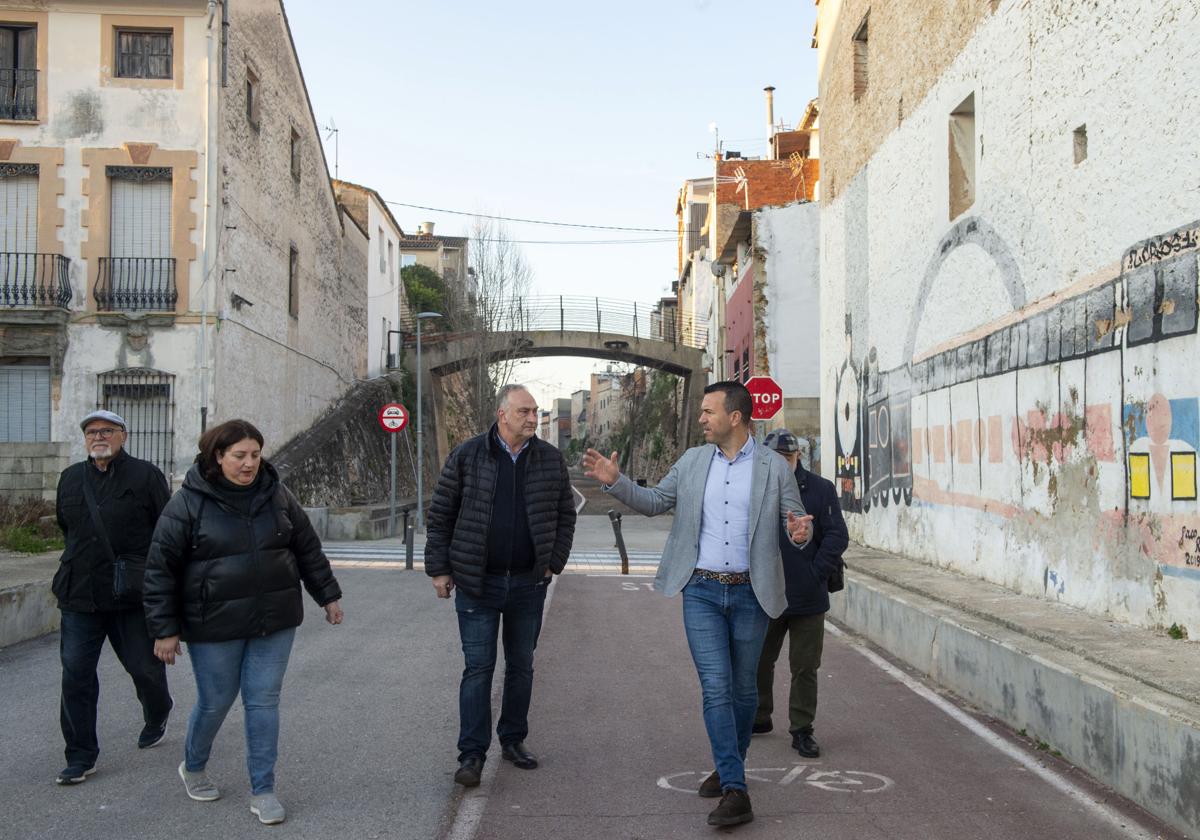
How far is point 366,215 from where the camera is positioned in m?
40.0

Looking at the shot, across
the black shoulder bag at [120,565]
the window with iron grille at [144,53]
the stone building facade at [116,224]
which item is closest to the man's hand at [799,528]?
the black shoulder bag at [120,565]

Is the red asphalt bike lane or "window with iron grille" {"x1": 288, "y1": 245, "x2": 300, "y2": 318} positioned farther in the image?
"window with iron grille" {"x1": 288, "y1": 245, "x2": 300, "y2": 318}

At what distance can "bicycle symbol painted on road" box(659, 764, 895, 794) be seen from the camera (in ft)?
17.5

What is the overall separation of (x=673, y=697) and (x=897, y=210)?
352 inches

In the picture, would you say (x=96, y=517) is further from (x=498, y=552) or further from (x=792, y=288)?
(x=792, y=288)

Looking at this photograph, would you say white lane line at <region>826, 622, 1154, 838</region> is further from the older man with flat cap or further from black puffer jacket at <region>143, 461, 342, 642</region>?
the older man with flat cap

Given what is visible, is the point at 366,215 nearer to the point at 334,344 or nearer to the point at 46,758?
the point at 334,344

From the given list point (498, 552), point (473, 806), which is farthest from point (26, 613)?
point (473, 806)

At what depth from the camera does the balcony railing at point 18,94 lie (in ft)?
69.5

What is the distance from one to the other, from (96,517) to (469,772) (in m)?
2.36

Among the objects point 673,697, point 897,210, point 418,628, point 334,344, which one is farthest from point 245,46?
point 673,697

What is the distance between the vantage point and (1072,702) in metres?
5.83

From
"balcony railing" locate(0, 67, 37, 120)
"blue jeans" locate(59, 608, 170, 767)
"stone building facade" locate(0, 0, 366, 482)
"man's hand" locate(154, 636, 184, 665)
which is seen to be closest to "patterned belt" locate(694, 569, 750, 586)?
"man's hand" locate(154, 636, 184, 665)

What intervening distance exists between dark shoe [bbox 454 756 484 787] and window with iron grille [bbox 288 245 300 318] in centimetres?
2362
